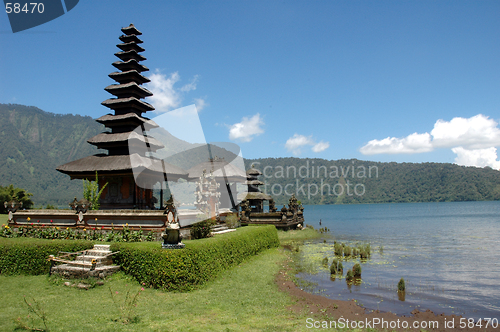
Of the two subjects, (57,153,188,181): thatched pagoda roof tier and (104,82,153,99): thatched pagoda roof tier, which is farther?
(104,82,153,99): thatched pagoda roof tier

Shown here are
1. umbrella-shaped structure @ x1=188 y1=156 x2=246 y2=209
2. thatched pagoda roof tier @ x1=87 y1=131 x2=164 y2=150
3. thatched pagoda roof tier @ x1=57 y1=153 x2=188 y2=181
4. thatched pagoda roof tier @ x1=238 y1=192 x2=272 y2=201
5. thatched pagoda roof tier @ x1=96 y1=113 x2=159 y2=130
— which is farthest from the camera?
thatched pagoda roof tier @ x1=238 y1=192 x2=272 y2=201

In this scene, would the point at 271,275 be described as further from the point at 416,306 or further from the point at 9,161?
the point at 9,161

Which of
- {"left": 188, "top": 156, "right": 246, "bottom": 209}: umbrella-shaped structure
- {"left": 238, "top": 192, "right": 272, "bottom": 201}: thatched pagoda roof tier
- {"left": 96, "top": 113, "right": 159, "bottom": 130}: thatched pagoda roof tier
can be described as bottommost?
{"left": 238, "top": 192, "right": 272, "bottom": 201}: thatched pagoda roof tier

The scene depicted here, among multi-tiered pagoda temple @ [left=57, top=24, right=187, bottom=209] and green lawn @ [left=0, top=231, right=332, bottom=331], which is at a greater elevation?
multi-tiered pagoda temple @ [left=57, top=24, right=187, bottom=209]

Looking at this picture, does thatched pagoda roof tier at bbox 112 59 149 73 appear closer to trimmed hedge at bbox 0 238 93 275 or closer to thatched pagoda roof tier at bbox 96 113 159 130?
thatched pagoda roof tier at bbox 96 113 159 130

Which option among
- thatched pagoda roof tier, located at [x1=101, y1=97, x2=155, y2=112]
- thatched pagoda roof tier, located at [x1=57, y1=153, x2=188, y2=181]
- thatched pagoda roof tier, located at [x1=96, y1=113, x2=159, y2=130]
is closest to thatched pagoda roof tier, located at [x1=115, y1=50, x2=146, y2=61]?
thatched pagoda roof tier, located at [x1=101, y1=97, x2=155, y2=112]

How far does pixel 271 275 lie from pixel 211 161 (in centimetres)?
2401

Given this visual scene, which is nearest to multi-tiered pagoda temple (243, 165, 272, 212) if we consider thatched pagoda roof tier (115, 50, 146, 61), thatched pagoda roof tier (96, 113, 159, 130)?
thatched pagoda roof tier (96, 113, 159, 130)

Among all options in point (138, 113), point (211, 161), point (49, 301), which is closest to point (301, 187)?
point (211, 161)

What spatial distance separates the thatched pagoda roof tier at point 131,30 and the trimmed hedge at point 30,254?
70.0ft

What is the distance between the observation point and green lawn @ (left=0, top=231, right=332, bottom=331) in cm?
865

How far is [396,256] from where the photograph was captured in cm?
2628

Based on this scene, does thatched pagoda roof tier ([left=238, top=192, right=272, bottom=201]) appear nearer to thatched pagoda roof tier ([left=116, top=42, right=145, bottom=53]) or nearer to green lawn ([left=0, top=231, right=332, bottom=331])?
thatched pagoda roof tier ([left=116, top=42, right=145, bottom=53])

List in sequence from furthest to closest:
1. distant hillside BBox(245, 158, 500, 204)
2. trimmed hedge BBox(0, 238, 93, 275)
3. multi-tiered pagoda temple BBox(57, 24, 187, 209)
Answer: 1. distant hillside BBox(245, 158, 500, 204)
2. multi-tiered pagoda temple BBox(57, 24, 187, 209)
3. trimmed hedge BBox(0, 238, 93, 275)
